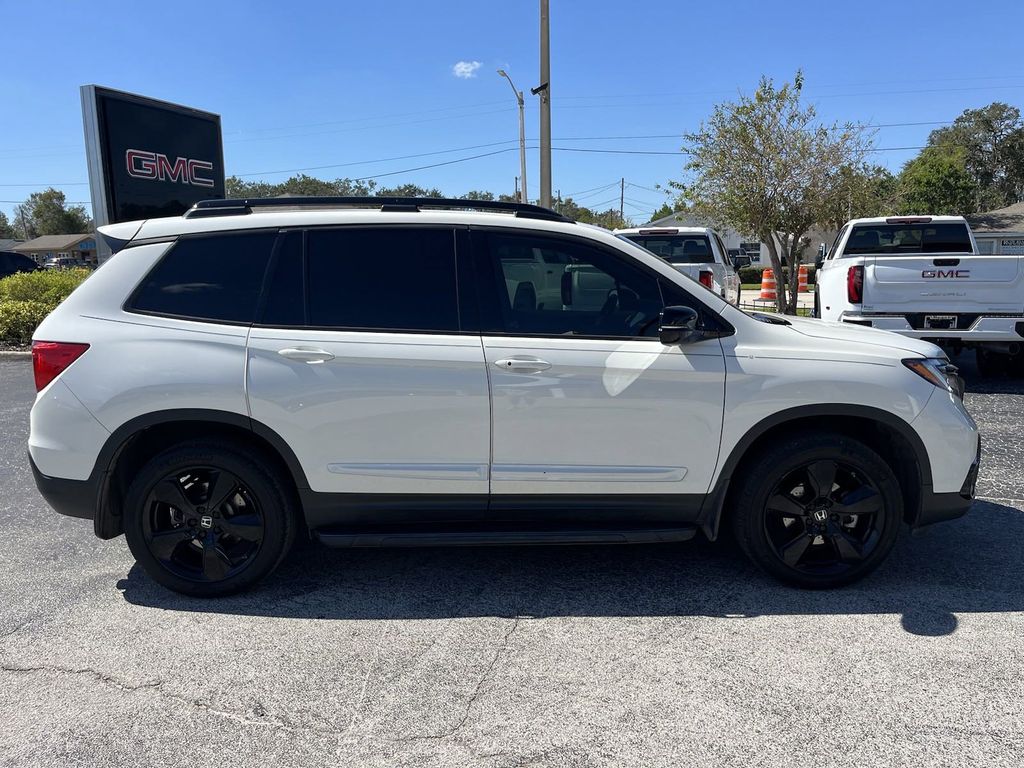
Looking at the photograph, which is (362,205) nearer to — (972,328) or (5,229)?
(972,328)

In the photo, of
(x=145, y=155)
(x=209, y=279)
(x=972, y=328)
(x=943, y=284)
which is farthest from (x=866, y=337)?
(x=145, y=155)

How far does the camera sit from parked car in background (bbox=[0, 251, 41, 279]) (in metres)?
20.0

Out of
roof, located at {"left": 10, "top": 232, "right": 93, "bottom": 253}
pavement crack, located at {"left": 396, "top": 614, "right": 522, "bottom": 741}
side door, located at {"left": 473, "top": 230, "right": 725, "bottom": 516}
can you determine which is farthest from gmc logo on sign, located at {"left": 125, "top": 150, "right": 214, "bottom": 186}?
roof, located at {"left": 10, "top": 232, "right": 93, "bottom": 253}

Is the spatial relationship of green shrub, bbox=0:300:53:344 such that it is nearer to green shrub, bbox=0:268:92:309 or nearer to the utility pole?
green shrub, bbox=0:268:92:309

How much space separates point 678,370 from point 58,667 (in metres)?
2.98

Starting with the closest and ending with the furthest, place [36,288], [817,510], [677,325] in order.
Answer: [677,325] < [817,510] < [36,288]

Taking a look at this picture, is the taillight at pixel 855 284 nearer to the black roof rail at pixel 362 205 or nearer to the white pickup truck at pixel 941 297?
the white pickup truck at pixel 941 297

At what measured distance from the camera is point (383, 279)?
3.69 meters

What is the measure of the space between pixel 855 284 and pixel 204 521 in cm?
720

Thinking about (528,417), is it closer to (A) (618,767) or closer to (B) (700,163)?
(A) (618,767)

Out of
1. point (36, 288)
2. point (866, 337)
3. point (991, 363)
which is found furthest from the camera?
point (36, 288)

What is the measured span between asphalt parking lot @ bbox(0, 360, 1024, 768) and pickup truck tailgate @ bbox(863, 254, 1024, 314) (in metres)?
4.42

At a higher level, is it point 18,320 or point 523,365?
point 523,365

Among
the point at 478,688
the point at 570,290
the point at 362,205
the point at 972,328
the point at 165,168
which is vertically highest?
the point at 165,168
